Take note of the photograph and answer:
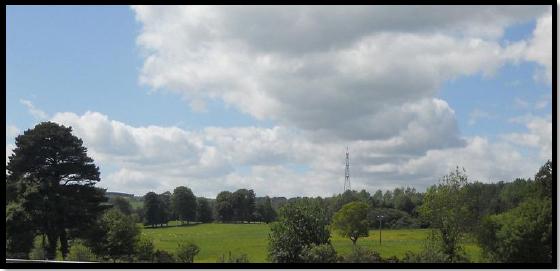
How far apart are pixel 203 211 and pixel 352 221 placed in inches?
547

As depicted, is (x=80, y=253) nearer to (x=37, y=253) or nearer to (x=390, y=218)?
(x=37, y=253)

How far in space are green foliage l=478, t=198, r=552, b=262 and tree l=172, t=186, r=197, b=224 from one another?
28.3m

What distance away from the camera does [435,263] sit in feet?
66.4

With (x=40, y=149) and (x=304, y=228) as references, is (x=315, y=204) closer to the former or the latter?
(x=304, y=228)

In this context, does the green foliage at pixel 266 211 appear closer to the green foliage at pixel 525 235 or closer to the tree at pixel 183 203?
the tree at pixel 183 203

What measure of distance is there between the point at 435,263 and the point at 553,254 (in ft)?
11.8

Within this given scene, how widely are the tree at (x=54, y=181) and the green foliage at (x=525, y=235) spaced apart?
19271 millimetres

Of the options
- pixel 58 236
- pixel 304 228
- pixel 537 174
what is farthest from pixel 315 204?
pixel 58 236

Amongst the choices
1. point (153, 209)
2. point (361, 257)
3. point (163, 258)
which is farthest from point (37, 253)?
point (153, 209)

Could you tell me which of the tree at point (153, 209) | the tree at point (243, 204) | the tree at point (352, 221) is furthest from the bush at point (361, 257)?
the tree at point (153, 209)

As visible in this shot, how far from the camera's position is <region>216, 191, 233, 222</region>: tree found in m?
50.5
